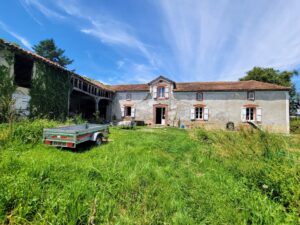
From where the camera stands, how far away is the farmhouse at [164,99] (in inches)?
443

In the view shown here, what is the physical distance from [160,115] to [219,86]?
777cm

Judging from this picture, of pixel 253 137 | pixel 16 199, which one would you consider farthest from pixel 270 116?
pixel 16 199

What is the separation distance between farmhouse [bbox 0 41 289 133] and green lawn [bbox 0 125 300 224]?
8654mm

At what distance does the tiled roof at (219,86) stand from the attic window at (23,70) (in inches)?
461

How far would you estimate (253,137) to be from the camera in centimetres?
435

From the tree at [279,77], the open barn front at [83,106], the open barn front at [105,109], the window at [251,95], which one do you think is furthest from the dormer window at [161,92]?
the tree at [279,77]

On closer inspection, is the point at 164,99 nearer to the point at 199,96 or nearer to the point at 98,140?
the point at 199,96

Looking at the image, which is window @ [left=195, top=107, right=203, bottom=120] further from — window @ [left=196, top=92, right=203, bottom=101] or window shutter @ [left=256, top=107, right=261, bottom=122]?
window shutter @ [left=256, top=107, right=261, bottom=122]

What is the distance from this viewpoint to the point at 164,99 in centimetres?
1998

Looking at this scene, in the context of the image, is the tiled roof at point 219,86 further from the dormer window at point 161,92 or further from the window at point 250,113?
the window at point 250,113

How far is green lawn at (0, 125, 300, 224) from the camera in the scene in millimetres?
2223

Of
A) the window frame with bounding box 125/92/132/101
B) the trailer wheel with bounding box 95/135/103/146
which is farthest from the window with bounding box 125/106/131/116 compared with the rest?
the trailer wheel with bounding box 95/135/103/146

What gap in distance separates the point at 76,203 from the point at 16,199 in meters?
0.84

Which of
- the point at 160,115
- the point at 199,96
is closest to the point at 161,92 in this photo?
the point at 160,115
